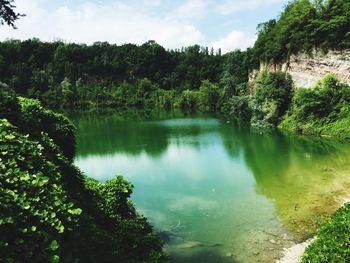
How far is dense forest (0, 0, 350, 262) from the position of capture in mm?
5703

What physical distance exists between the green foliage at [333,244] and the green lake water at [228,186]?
252cm

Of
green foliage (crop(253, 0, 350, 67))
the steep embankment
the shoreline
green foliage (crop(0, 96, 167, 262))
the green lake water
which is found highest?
green foliage (crop(253, 0, 350, 67))

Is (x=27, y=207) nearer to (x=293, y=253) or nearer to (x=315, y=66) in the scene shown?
(x=293, y=253)

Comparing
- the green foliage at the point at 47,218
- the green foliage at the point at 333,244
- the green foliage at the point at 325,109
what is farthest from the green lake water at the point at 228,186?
the green foliage at the point at 47,218

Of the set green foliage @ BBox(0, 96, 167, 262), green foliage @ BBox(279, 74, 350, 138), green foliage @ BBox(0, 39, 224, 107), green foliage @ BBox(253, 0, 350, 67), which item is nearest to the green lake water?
green foliage @ BBox(279, 74, 350, 138)

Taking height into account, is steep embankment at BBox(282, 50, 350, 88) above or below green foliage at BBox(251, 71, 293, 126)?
above

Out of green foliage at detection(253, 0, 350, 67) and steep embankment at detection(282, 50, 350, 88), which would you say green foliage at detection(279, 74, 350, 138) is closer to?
steep embankment at detection(282, 50, 350, 88)

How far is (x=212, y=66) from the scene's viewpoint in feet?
348

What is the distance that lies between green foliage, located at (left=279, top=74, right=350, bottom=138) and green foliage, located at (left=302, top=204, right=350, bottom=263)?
25.3 metres

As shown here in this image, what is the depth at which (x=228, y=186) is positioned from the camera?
20547mm

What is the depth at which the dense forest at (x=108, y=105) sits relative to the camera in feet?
18.7

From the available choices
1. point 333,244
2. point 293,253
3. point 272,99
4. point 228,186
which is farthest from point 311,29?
point 333,244

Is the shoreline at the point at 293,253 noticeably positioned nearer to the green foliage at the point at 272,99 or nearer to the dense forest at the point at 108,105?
the dense forest at the point at 108,105

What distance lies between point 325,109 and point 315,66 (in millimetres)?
7273
